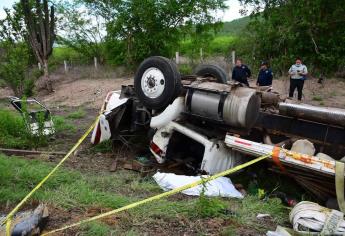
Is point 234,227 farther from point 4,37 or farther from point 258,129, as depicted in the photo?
point 4,37

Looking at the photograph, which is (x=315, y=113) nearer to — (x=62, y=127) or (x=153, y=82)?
(x=153, y=82)

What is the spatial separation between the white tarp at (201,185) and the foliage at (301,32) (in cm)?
1377

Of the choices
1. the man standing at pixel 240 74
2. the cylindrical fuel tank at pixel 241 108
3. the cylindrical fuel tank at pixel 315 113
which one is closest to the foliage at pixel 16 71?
the man standing at pixel 240 74

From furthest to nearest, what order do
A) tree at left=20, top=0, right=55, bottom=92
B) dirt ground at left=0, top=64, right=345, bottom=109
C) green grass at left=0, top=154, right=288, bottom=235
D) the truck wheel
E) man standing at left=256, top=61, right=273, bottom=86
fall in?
tree at left=20, top=0, right=55, bottom=92
dirt ground at left=0, top=64, right=345, bottom=109
man standing at left=256, top=61, right=273, bottom=86
the truck wheel
green grass at left=0, top=154, right=288, bottom=235

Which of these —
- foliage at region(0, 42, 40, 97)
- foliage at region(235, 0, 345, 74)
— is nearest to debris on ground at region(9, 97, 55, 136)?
foliage at region(0, 42, 40, 97)

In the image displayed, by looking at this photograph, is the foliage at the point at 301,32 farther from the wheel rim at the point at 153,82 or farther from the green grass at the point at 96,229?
the green grass at the point at 96,229

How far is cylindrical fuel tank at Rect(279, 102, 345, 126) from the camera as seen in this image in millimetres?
5277

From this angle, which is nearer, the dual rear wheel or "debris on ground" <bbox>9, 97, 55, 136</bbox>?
the dual rear wheel

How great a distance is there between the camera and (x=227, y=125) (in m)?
5.83

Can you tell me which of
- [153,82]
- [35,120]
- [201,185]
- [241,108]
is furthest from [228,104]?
[35,120]

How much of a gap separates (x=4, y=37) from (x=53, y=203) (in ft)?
73.7

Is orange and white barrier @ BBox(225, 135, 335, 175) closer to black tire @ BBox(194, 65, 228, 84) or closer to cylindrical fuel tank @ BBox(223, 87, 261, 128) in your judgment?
cylindrical fuel tank @ BBox(223, 87, 261, 128)

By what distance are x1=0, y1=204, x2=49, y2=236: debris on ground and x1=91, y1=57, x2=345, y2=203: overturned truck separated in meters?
2.48

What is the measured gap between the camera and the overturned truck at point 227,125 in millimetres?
5039
